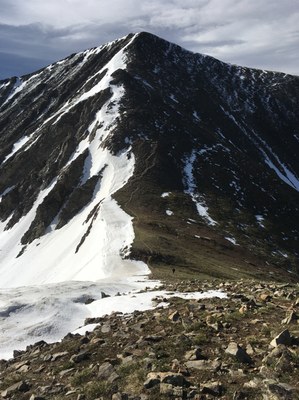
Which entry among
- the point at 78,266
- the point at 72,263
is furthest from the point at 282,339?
the point at 72,263

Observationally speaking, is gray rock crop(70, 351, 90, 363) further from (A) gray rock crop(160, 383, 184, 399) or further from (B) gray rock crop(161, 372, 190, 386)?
(A) gray rock crop(160, 383, 184, 399)

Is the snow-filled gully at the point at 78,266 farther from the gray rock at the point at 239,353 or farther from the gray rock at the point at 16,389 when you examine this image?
the gray rock at the point at 239,353

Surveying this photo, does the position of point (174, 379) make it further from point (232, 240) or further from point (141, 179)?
point (141, 179)

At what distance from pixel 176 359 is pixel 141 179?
7662 centimetres

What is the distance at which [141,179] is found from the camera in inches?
3455

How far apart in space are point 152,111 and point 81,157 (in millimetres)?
25603

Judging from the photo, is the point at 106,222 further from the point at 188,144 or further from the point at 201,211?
the point at 188,144

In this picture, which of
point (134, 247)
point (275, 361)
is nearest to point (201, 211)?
point (134, 247)

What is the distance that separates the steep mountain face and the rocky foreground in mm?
26824

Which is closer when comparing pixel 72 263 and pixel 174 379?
pixel 174 379

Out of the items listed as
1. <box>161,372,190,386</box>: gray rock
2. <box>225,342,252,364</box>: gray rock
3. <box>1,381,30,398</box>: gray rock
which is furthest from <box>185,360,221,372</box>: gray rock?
<box>1,381,30,398</box>: gray rock

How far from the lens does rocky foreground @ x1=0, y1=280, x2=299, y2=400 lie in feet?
32.6

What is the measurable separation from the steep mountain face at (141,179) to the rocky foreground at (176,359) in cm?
2682

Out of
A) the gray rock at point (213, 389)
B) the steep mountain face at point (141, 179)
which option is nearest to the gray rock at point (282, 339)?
the gray rock at point (213, 389)
